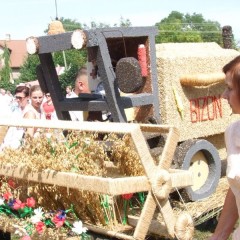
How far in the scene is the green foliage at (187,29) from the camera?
50188 mm

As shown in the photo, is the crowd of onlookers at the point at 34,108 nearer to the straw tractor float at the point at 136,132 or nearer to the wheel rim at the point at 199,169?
the straw tractor float at the point at 136,132

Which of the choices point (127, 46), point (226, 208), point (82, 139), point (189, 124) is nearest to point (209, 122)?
point (189, 124)

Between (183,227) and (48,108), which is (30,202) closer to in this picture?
(183,227)

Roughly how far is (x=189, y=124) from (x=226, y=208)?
7.23 ft

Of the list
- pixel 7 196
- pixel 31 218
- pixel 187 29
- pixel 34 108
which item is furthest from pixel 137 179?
pixel 187 29

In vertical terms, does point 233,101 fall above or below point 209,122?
above

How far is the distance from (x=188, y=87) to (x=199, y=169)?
661 millimetres

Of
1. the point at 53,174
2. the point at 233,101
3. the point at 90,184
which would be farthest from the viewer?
the point at 53,174

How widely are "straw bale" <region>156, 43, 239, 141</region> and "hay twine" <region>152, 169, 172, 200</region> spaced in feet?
4.50

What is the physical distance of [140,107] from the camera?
13.1 ft

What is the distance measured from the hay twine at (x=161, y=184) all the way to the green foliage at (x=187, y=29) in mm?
31112

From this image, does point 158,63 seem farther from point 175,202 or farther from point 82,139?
point 82,139

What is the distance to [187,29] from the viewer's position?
201 feet

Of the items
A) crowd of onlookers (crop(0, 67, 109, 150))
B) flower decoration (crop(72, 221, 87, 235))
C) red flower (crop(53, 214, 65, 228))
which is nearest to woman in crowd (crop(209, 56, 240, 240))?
flower decoration (crop(72, 221, 87, 235))
